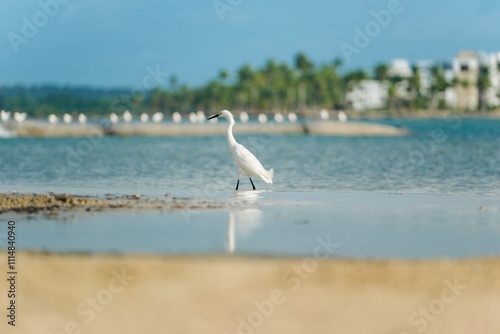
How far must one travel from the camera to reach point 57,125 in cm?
8306

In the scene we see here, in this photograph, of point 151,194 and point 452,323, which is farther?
point 151,194

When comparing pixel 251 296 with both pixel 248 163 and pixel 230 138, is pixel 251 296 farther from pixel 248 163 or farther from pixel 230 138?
pixel 230 138

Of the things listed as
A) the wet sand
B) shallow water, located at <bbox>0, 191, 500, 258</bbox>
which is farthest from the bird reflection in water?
the wet sand

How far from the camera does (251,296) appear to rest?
10.9m

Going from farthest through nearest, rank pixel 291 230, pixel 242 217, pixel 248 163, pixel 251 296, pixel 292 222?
pixel 248 163, pixel 242 217, pixel 292 222, pixel 291 230, pixel 251 296

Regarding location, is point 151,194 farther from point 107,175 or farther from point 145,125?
point 145,125

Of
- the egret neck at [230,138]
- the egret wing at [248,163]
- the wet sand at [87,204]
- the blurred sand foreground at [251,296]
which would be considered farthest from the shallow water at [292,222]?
the egret neck at [230,138]

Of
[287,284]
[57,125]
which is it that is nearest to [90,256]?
[287,284]

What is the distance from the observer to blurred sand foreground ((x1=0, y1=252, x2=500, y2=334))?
10562mm

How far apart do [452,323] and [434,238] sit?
10.7ft

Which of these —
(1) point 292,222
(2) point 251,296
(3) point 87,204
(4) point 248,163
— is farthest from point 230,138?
(2) point 251,296

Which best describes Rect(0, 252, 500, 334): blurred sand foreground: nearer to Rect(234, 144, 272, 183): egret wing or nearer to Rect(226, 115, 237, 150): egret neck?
Rect(234, 144, 272, 183): egret wing

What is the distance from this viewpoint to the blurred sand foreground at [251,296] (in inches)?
416

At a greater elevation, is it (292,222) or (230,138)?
(230,138)
